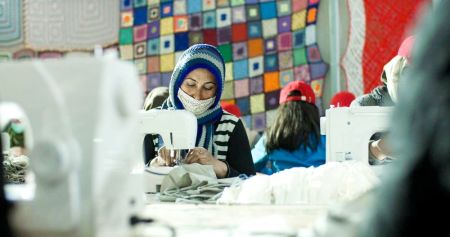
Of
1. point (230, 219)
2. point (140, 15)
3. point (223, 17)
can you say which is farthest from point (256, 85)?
point (230, 219)

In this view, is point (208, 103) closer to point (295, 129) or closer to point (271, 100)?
point (295, 129)

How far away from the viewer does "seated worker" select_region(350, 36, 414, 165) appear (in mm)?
1900

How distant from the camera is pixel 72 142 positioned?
815 mm

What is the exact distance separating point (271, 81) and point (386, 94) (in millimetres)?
1654

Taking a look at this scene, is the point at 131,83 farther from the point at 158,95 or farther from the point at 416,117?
the point at 158,95

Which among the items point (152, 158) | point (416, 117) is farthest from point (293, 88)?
point (416, 117)

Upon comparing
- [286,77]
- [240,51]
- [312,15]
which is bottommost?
[286,77]

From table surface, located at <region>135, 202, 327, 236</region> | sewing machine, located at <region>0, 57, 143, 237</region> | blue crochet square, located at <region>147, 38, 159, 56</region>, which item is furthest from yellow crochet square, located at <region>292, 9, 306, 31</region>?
sewing machine, located at <region>0, 57, 143, 237</region>

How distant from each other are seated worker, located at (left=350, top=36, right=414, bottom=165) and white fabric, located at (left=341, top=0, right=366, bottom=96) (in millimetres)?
1206

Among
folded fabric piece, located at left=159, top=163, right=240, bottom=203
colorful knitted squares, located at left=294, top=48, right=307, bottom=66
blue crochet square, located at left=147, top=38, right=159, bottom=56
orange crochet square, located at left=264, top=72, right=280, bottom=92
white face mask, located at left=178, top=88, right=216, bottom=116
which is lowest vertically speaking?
folded fabric piece, located at left=159, top=163, right=240, bottom=203

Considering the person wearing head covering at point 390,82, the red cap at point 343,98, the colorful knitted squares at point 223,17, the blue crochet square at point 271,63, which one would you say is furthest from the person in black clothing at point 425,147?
the colorful knitted squares at point 223,17

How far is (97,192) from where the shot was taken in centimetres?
82

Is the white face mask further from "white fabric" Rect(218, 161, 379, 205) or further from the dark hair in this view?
"white fabric" Rect(218, 161, 379, 205)

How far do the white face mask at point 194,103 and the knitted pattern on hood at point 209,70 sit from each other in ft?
0.04
